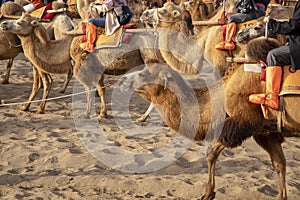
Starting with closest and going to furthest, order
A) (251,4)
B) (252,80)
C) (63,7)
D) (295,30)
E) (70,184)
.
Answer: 1. (295,30)
2. (252,80)
3. (70,184)
4. (251,4)
5. (63,7)

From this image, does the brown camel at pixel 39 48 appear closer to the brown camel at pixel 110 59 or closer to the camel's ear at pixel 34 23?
the camel's ear at pixel 34 23

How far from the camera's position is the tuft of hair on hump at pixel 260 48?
482cm

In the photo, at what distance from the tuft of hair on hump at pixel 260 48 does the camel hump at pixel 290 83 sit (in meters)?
0.31

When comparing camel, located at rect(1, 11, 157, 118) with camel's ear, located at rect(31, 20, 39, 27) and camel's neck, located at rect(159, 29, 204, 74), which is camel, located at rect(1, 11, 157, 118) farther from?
camel's neck, located at rect(159, 29, 204, 74)

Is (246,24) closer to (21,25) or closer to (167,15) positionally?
(167,15)

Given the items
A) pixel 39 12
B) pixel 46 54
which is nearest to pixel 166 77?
pixel 46 54

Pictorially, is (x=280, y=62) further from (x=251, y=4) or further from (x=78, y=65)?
(x=78, y=65)

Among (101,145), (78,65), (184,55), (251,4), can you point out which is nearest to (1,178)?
(101,145)

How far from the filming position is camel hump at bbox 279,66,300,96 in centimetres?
451

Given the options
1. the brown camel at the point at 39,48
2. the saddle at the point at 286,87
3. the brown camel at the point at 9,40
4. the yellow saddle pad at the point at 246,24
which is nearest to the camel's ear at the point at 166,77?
the saddle at the point at 286,87

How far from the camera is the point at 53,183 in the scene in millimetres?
5492

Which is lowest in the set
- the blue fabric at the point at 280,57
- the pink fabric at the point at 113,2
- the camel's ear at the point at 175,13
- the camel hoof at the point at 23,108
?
the camel hoof at the point at 23,108

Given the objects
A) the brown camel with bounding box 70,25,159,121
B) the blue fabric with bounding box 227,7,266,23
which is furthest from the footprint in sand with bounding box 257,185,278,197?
the brown camel with bounding box 70,25,159,121

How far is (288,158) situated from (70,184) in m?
2.81
